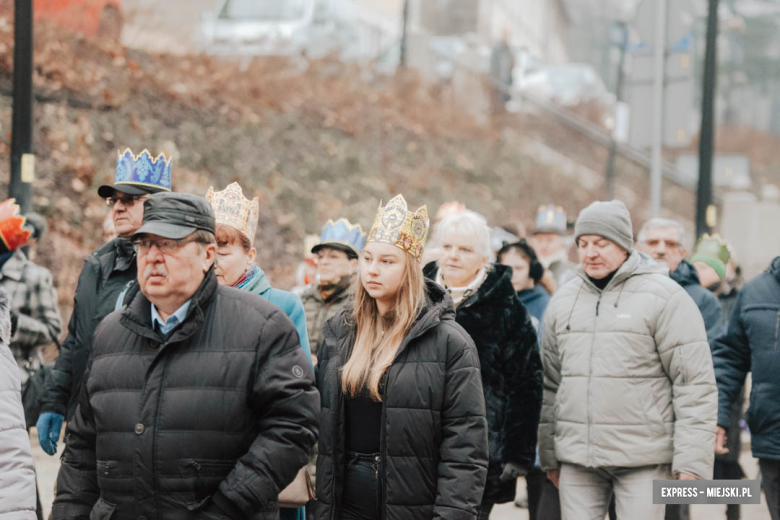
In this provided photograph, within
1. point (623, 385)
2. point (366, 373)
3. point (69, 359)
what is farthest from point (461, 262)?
point (69, 359)

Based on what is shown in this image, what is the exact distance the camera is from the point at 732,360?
616 centimetres

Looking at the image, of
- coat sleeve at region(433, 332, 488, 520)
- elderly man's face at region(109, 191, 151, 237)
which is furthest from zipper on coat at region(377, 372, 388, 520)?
elderly man's face at region(109, 191, 151, 237)

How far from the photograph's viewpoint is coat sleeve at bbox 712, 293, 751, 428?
6078 mm

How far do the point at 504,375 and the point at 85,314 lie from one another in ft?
7.46

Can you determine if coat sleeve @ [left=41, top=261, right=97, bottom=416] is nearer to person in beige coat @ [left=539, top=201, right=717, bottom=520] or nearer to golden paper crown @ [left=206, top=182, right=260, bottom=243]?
golden paper crown @ [left=206, top=182, right=260, bottom=243]

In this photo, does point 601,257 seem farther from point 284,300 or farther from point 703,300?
point 284,300

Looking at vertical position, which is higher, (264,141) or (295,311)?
(264,141)

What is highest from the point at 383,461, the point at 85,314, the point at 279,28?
the point at 279,28

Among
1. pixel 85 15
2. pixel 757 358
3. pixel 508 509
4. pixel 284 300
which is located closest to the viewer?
pixel 284 300

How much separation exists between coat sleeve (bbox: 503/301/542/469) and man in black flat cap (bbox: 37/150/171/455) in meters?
2.09

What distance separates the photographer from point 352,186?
57.7 feet

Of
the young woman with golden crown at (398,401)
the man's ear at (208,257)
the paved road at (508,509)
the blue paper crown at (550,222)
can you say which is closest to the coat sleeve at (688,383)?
the young woman with golden crown at (398,401)

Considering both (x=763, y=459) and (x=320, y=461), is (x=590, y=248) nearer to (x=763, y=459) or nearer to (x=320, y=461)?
(x=763, y=459)

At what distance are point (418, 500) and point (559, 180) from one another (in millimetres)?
20322
